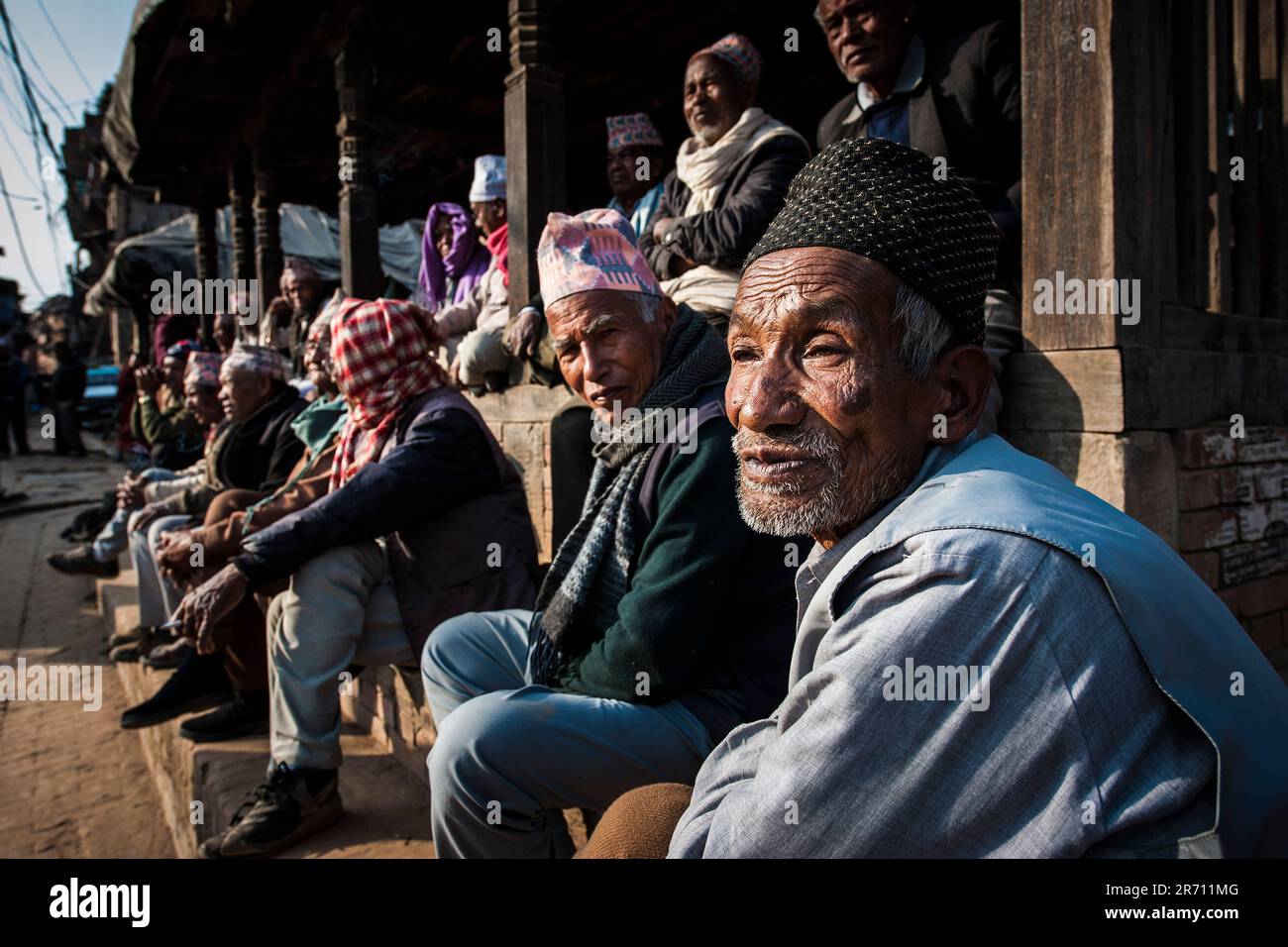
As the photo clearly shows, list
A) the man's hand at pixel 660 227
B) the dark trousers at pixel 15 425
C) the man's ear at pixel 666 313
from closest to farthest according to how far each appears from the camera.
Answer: the man's ear at pixel 666 313 → the man's hand at pixel 660 227 → the dark trousers at pixel 15 425

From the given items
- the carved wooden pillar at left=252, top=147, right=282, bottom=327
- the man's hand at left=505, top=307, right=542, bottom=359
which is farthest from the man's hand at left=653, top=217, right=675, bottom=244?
the carved wooden pillar at left=252, top=147, right=282, bottom=327

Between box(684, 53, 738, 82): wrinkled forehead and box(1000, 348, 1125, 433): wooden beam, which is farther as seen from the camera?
box(684, 53, 738, 82): wrinkled forehead

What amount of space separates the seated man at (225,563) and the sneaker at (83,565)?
4030mm

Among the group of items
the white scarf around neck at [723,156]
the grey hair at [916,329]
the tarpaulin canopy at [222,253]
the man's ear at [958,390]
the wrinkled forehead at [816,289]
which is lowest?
the man's ear at [958,390]

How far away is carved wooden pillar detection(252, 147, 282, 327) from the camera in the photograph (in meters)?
7.60

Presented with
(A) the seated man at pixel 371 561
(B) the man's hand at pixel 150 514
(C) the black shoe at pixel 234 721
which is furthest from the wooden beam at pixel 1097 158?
(B) the man's hand at pixel 150 514

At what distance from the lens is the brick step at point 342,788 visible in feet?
8.73

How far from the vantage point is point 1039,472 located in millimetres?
1081

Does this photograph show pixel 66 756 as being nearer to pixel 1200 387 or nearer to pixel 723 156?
pixel 723 156

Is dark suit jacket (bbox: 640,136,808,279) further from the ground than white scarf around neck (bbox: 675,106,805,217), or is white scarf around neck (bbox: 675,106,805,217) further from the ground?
white scarf around neck (bbox: 675,106,805,217)

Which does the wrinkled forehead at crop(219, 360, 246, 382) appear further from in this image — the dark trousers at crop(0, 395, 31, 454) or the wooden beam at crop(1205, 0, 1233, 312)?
the dark trousers at crop(0, 395, 31, 454)

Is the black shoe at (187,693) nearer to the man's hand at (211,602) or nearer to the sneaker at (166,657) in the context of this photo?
the sneaker at (166,657)

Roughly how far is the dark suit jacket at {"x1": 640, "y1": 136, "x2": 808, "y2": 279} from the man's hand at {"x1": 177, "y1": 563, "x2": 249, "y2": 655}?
→ 1.92 meters
